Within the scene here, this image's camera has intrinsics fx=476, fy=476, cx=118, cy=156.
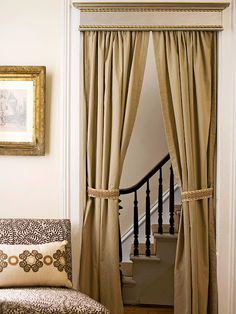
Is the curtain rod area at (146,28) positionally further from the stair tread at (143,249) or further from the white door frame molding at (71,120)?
the stair tread at (143,249)

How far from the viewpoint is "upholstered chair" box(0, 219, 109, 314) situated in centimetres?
252

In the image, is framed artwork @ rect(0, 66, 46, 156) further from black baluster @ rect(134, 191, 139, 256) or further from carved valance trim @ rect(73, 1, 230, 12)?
black baluster @ rect(134, 191, 139, 256)

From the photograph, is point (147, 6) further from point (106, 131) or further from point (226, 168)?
point (226, 168)

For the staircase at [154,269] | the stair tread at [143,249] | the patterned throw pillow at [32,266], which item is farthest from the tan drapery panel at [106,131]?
the stair tread at [143,249]

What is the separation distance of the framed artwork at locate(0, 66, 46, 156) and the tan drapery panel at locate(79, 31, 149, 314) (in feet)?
1.11

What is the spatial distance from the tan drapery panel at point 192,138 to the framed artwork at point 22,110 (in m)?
0.87

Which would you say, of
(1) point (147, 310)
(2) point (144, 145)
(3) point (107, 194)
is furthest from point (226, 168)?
(2) point (144, 145)

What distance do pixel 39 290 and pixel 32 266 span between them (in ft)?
0.55

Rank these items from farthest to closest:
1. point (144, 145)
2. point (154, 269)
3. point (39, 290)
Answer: point (144, 145)
point (154, 269)
point (39, 290)

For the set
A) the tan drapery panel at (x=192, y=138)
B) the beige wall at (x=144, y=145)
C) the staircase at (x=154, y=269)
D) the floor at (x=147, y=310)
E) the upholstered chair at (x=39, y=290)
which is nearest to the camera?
the upholstered chair at (x=39, y=290)

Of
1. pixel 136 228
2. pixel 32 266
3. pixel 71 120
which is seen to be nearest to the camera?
pixel 32 266

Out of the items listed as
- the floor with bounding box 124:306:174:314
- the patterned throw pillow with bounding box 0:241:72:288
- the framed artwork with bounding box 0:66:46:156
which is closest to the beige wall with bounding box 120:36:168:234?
the floor with bounding box 124:306:174:314

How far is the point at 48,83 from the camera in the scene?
11.2ft

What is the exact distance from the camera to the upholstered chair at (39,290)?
2.52 m
